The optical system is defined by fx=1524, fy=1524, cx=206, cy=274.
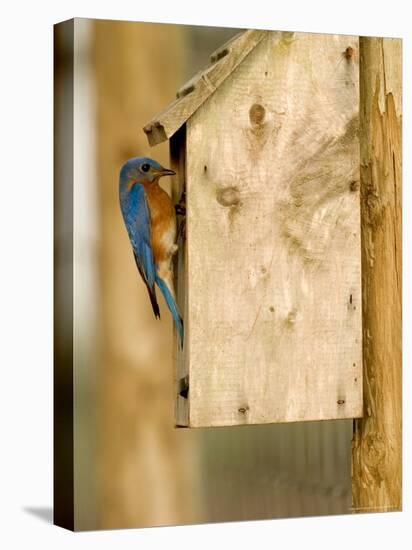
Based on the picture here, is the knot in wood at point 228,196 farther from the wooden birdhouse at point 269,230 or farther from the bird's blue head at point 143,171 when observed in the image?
the bird's blue head at point 143,171

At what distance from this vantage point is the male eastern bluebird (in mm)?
5488

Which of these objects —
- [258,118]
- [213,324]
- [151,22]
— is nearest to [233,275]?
[213,324]

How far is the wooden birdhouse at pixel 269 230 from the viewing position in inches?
216

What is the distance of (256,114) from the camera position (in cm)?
557

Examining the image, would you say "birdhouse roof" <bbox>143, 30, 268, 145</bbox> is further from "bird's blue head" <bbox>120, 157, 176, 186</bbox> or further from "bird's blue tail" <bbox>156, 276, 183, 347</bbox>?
"bird's blue tail" <bbox>156, 276, 183, 347</bbox>

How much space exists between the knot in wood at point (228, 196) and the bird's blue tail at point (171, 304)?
0.36 m

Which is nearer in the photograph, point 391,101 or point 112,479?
point 112,479

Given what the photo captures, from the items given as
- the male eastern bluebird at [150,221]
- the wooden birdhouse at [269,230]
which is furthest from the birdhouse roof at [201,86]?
the male eastern bluebird at [150,221]

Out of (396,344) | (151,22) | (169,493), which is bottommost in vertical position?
(169,493)

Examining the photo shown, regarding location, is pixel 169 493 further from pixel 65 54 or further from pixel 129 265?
pixel 65 54

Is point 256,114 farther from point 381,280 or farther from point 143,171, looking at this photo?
point 381,280

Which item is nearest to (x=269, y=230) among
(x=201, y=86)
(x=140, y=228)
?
(x=140, y=228)

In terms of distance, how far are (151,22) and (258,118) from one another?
52 centimetres

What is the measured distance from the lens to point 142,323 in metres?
5.59
